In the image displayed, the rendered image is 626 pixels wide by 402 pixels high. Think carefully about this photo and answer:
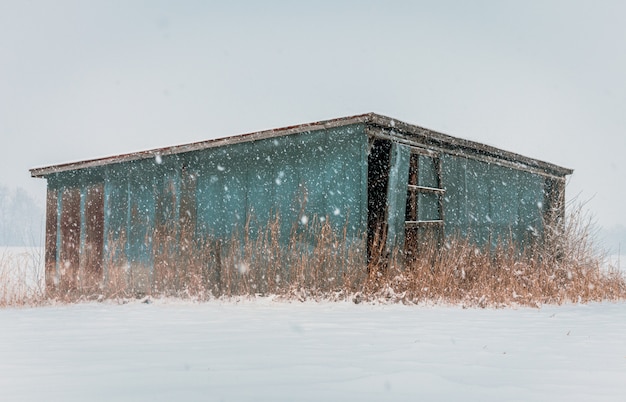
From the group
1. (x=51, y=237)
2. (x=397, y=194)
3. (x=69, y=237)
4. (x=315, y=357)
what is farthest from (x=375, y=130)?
(x=51, y=237)

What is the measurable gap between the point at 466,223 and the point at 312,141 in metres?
3.73

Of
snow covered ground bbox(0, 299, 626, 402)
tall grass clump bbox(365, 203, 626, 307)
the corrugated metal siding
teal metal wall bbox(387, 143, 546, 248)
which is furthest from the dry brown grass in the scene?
snow covered ground bbox(0, 299, 626, 402)

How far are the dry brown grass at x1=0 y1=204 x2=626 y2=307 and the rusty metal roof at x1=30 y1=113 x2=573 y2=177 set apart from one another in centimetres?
150

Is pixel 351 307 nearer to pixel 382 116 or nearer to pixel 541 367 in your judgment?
pixel 382 116

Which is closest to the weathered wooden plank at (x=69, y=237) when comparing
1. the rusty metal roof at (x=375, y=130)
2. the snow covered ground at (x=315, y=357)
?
the rusty metal roof at (x=375, y=130)

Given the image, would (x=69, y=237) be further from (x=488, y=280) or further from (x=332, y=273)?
(x=488, y=280)

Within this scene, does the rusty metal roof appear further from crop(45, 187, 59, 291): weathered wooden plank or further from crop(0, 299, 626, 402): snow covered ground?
crop(0, 299, 626, 402): snow covered ground

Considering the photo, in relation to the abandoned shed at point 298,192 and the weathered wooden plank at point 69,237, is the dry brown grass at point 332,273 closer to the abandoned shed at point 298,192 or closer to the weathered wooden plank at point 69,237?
the abandoned shed at point 298,192

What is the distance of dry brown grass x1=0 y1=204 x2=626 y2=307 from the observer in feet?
30.3

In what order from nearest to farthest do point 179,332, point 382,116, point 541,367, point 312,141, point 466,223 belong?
1. point 541,367
2. point 179,332
3. point 382,116
4. point 312,141
5. point 466,223

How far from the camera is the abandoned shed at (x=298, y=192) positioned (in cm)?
1007

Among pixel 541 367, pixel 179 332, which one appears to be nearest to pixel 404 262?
pixel 179 332

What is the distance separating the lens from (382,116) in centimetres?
965

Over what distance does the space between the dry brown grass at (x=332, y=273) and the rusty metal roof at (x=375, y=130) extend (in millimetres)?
1495
